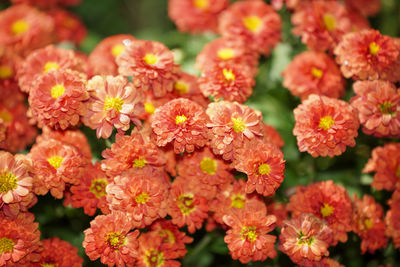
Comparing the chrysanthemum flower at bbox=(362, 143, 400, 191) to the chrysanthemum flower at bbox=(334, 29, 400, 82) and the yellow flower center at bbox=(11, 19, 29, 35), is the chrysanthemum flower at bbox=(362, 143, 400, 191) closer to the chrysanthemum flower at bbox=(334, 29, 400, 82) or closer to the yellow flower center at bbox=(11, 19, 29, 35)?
the chrysanthemum flower at bbox=(334, 29, 400, 82)

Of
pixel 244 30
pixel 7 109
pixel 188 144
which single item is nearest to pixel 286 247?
pixel 188 144

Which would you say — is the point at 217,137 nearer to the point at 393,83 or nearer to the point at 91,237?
the point at 91,237

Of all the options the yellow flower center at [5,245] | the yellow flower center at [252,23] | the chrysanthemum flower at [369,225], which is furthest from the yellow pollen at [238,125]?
the yellow flower center at [5,245]

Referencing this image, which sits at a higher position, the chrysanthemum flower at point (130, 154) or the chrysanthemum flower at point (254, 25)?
the chrysanthemum flower at point (254, 25)

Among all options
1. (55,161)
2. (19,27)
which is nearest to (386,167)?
(55,161)

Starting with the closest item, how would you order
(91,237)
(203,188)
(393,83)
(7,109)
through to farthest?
1. (91,237)
2. (203,188)
3. (393,83)
4. (7,109)

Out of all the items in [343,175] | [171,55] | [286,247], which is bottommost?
[343,175]

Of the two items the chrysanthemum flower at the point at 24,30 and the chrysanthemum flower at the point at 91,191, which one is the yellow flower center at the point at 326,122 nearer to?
the chrysanthemum flower at the point at 91,191
